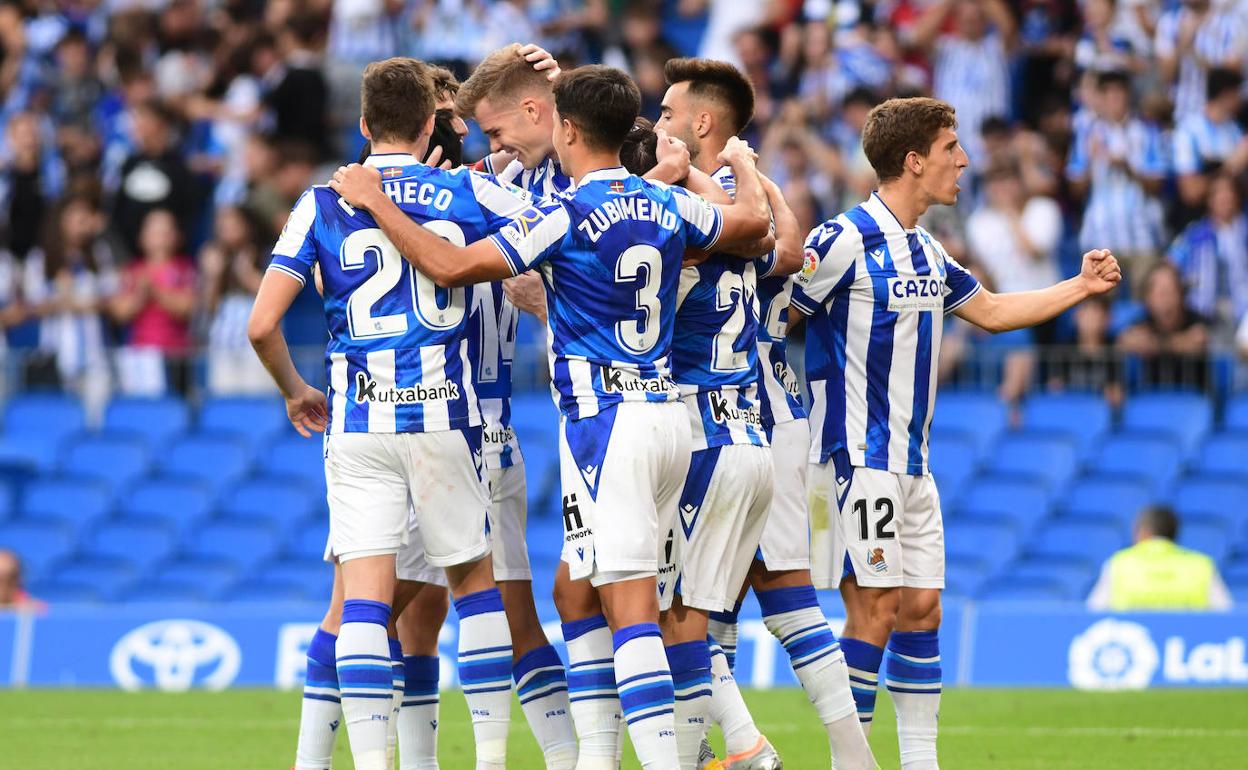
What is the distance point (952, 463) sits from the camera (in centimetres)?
1584

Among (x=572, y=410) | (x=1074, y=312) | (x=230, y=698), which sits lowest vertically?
(x=230, y=698)

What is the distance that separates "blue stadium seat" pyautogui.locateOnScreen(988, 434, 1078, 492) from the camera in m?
15.7

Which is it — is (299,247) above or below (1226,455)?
below

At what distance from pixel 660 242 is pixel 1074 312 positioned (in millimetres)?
9424

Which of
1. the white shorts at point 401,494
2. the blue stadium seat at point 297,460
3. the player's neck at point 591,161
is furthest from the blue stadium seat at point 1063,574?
the player's neck at point 591,161

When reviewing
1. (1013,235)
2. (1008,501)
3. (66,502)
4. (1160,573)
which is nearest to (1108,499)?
(1008,501)

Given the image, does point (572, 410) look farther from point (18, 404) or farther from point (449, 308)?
point (18, 404)

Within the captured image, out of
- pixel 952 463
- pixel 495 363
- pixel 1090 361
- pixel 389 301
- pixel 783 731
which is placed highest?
pixel 1090 361

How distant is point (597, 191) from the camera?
7.14m

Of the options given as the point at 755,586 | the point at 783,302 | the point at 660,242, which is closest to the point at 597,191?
the point at 660,242

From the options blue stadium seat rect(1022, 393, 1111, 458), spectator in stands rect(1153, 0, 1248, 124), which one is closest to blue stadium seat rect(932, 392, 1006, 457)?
blue stadium seat rect(1022, 393, 1111, 458)

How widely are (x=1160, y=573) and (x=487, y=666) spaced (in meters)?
7.66

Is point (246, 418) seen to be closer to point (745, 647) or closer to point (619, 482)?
point (745, 647)

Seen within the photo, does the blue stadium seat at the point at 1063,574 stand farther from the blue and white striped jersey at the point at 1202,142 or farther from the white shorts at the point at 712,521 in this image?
the white shorts at the point at 712,521
